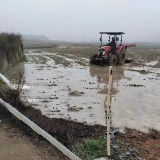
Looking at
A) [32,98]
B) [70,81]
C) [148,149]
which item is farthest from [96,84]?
[148,149]

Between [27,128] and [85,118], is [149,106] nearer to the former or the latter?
[85,118]

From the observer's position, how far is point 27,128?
16.0 ft

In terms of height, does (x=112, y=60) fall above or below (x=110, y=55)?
below

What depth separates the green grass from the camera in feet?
12.7

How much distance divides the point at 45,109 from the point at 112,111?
208cm

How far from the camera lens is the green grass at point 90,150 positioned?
3.88 metres

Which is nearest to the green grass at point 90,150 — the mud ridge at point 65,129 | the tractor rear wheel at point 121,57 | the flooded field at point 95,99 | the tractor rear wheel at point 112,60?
the mud ridge at point 65,129

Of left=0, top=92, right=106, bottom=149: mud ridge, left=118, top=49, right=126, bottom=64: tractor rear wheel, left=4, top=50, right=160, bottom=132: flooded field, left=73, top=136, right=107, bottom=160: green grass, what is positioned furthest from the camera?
left=118, top=49, right=126, bottom=64: tractor rear wheel

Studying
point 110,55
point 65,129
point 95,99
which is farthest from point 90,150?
point 110,55

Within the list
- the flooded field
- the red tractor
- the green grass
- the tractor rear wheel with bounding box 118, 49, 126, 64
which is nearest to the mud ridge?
the green grass

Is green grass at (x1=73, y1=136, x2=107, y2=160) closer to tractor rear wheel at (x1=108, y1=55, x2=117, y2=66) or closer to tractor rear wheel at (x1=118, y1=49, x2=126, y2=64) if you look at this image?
tractor rear wheel at (x1=108, y1=55, x2=117, y2=66)

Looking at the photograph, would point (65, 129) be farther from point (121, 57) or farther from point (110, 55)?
point (121, 57)

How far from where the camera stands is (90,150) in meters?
4.03

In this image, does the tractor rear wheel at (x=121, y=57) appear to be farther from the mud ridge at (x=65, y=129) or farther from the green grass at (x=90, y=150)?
the green grass at (x=90, y=150)
